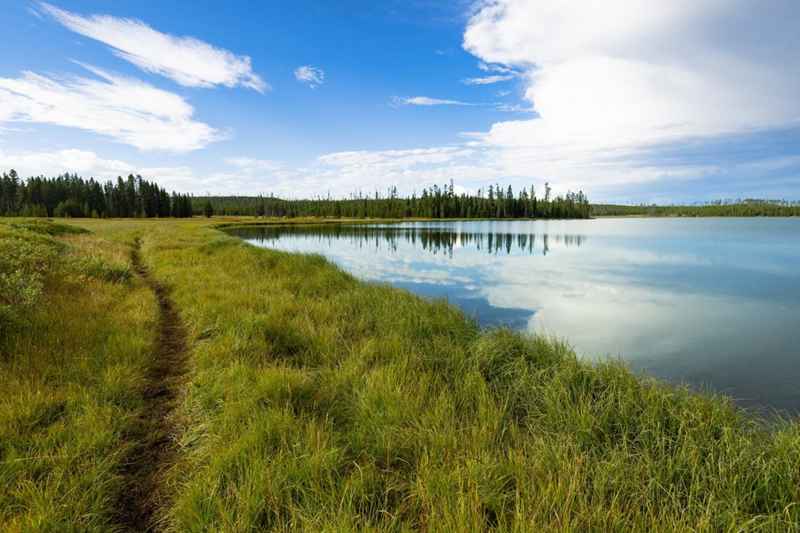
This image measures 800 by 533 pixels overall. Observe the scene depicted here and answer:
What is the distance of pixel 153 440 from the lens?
405 centimetres

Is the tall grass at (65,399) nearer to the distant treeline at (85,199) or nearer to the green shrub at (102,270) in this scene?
the green shrub at (102,270)

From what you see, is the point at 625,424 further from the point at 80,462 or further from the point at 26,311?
the point at 26,311

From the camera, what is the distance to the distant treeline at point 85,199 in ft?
301

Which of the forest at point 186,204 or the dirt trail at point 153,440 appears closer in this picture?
the dirt trail at point 153,440

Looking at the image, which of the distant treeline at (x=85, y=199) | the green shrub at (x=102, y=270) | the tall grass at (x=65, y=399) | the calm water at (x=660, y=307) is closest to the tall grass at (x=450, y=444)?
the tall grass at (x=65, y=399)

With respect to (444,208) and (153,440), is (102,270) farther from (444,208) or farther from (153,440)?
(444,208)

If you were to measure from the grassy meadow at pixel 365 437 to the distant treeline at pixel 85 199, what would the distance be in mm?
115121

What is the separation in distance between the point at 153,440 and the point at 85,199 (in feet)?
425

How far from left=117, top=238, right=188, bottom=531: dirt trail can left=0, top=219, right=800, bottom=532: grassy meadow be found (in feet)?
0.30

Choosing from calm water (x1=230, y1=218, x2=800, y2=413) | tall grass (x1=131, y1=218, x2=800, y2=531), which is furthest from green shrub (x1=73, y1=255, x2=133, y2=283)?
calm water (x1=230, y1=218, x2=800, y2=413)

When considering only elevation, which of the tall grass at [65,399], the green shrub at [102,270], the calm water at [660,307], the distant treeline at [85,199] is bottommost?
the calm water at [660,307]

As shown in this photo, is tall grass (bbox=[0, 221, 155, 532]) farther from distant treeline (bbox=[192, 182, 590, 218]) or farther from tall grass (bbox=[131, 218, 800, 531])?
distant treeline (bbox=[192, 182, 590, 218])

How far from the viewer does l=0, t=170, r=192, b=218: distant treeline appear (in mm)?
91812

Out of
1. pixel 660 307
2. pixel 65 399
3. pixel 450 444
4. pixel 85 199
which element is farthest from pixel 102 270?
pixel 85 199
